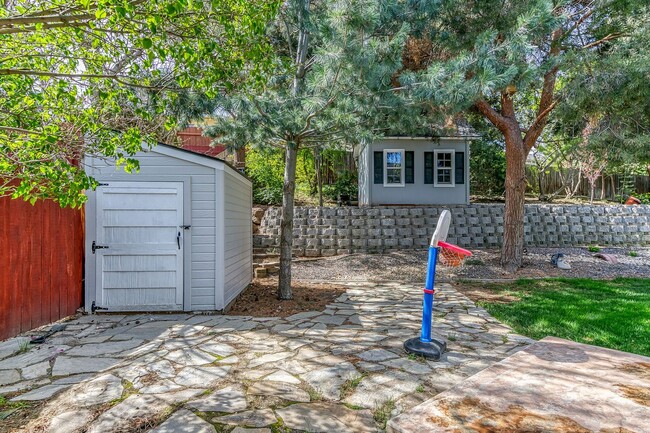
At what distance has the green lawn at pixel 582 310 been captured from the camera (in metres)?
3.74

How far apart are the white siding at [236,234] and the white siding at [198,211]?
19 cm

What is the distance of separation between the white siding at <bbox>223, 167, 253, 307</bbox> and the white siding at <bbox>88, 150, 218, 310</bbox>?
19cm

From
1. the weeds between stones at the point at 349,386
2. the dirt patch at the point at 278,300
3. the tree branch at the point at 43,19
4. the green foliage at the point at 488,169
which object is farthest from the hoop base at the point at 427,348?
the green foliage at the point at 488,169

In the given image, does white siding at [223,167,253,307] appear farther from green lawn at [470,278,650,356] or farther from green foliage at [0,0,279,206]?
green lawn at [470,278,650,356]

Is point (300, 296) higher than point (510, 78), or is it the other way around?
point (510, 78)

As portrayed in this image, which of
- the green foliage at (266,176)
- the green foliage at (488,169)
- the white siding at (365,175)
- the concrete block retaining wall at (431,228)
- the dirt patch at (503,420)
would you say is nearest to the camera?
the dirt patch at (503,420)

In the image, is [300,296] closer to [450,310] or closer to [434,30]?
[450,310]

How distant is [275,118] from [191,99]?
1.06 meters

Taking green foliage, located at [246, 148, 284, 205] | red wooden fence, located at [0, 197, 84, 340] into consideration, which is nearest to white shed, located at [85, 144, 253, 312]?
red wooden fence, located at [0, 197, 84, 340]

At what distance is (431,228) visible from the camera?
977cm

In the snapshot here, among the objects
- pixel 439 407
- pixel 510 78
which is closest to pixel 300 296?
pixel 510 78

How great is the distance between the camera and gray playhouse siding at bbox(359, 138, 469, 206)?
12.0 m

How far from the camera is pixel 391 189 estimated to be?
1211cm

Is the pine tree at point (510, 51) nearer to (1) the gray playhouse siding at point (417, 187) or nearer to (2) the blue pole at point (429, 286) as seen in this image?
(2) the blue pole at point (429, 286)
